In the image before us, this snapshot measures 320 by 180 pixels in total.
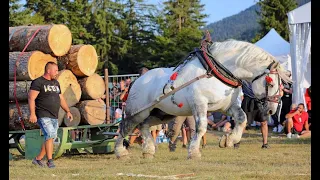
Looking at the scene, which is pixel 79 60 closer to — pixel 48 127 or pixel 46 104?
pixel 46 104

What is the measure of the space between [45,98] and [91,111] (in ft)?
11.2

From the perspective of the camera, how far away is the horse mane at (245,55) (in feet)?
28.2

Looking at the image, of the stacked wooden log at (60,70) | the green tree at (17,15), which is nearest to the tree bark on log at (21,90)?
the stacked wooden log at (60,70)

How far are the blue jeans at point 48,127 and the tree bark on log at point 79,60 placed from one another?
10.3ft

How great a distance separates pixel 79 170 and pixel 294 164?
3030 mm

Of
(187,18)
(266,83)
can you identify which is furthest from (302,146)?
(187,18)

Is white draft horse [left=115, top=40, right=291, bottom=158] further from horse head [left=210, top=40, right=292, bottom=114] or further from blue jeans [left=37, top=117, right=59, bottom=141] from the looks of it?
blue jeans [left=37, top=117, right=59, bottom=141]

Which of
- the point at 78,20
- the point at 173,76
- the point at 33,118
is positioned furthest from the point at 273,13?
the point at 33,118

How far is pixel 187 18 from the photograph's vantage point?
161 ft

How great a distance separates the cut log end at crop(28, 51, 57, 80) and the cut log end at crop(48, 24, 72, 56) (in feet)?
0.73

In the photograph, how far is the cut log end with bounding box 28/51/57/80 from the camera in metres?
10.6

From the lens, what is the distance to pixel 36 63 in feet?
35.2

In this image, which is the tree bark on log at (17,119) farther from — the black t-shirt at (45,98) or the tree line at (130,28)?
the tree line at (130,28)
